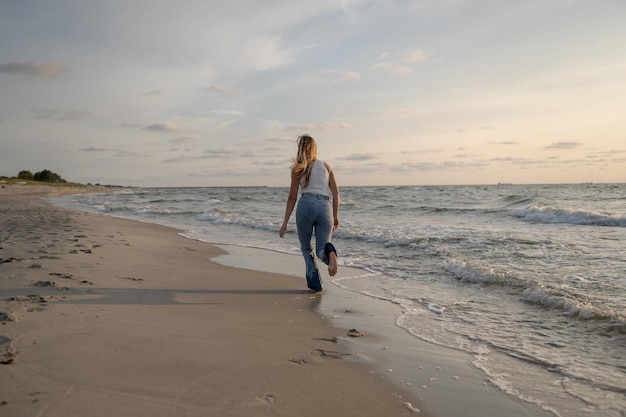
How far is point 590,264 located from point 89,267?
307 inches

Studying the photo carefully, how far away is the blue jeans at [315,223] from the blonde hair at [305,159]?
265 millimetres

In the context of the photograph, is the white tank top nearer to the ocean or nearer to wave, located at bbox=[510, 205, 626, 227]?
the ocean

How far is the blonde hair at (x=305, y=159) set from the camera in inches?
226

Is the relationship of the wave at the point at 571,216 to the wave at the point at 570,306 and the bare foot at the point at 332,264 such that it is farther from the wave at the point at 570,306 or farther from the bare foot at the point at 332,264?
the bare foot at the point at 332,264

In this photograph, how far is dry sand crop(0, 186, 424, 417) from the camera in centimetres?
250

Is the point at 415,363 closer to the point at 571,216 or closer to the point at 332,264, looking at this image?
the point at 332,264

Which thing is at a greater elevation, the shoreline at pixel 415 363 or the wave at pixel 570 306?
the wave at pixel 570 306

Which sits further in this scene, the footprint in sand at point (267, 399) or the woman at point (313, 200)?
the woman at point (313, 200)

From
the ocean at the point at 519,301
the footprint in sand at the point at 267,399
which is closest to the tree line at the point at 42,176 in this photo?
the ocean at the point at 519,301

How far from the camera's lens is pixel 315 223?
234 inches

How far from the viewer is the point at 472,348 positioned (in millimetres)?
3850

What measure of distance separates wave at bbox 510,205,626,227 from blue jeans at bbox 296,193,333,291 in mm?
13569

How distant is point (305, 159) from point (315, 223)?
0.86 metres

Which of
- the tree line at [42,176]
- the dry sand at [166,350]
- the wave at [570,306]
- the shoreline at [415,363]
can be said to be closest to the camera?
the dry sand at [166,350]
